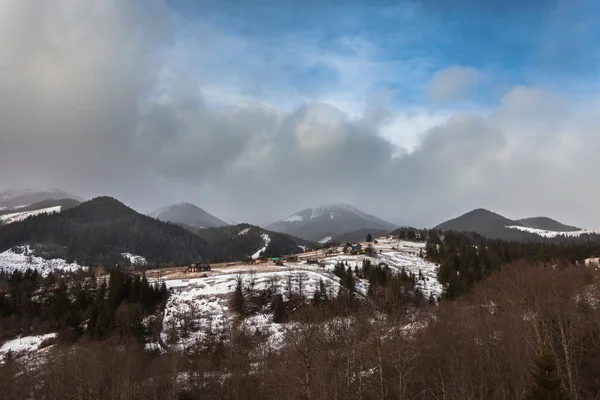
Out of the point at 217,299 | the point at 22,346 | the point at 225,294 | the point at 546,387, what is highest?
the point at 546,387

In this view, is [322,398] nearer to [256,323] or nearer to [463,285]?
[256,323]

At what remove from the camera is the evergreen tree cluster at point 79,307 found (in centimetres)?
11856

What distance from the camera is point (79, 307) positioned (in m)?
139

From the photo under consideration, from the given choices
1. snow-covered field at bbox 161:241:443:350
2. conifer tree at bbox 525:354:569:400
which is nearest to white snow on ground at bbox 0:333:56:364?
snow-covered field at bbox 161:241:443:350

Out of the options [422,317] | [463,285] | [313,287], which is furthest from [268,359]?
[463,285]

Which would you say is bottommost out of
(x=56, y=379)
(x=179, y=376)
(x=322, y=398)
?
(x=179, y=376)

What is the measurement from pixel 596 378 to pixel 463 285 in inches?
3496

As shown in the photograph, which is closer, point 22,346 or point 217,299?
point 22,346

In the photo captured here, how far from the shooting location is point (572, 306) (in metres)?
59.0

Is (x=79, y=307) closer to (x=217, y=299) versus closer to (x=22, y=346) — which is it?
(x=22, y=346)

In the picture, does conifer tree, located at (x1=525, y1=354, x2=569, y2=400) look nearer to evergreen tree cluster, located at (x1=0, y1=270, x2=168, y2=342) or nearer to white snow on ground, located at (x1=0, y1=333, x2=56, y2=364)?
evergreen tree cluster, located at (x1=0, y1=270, x2=168, y2=342)

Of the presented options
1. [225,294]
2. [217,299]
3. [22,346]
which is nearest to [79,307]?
[22,346]

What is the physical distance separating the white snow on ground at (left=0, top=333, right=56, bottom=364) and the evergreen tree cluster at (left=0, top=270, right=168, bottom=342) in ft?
13.7

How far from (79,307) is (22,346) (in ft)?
70.8
